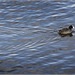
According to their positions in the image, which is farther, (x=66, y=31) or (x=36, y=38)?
(x=66, y=31)

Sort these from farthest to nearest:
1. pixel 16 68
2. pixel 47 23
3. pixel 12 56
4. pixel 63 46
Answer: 1. pixel 47 23
2. pixel 63 46
3. pixel 12 56
4. pixel 16 68

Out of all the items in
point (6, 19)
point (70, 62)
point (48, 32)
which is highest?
point (6, 19)

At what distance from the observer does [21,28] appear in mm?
17172

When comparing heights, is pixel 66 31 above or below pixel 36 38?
above

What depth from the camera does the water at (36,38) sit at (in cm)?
1258

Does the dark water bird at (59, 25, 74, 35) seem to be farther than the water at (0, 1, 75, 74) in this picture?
Yes

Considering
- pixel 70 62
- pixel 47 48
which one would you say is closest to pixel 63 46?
pixel 47 48

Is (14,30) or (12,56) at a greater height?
(14,30)

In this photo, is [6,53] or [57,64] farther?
[6,53]

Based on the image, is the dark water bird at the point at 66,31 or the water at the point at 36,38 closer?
the water at the point at 36,38

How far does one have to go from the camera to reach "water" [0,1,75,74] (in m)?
12.6

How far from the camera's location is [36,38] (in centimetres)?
1562

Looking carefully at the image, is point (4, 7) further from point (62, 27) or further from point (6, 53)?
point (6, 53)

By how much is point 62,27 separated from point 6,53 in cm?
482
